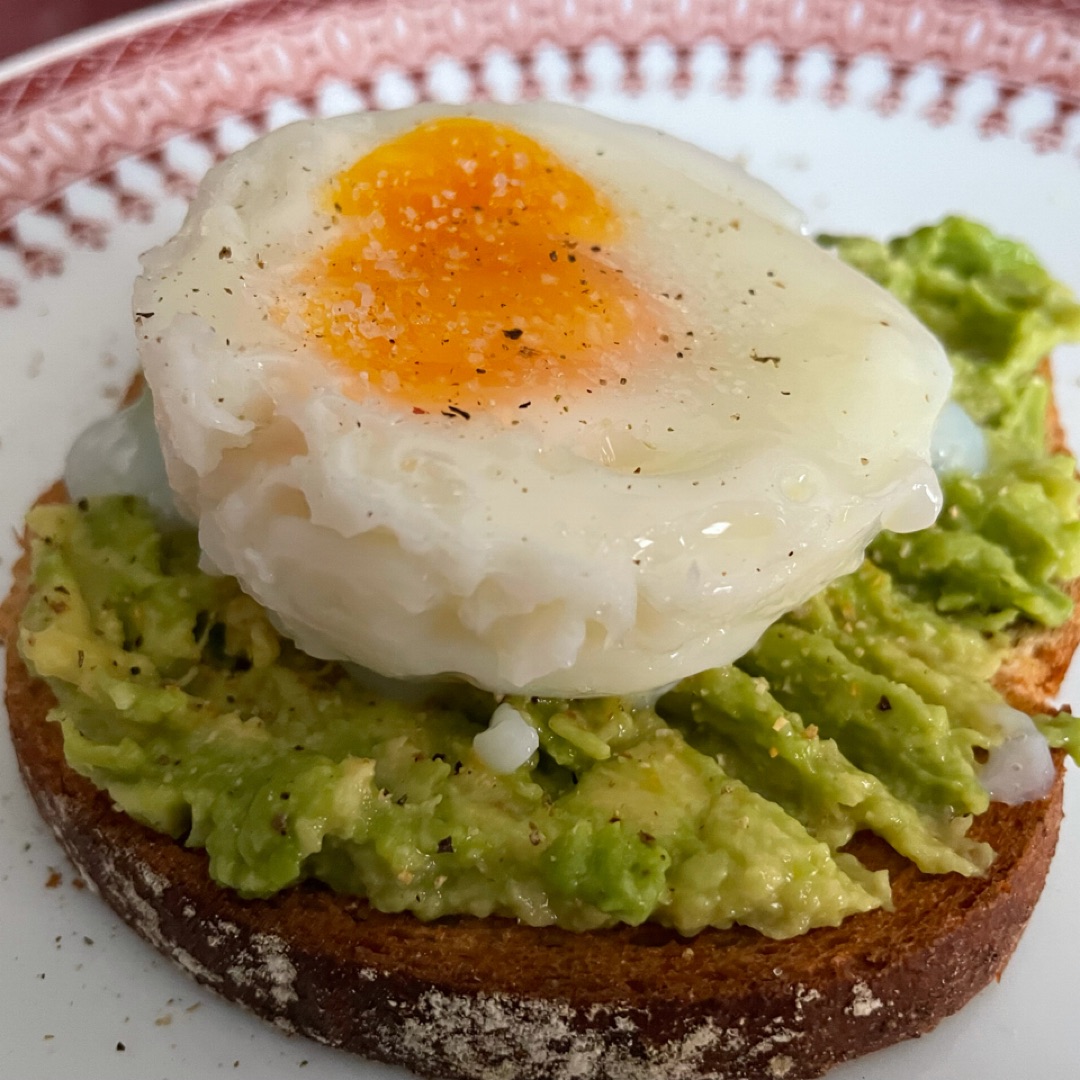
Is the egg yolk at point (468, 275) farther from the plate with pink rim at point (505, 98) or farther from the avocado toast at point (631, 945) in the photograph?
the plate with pink rim at point (505, 98)

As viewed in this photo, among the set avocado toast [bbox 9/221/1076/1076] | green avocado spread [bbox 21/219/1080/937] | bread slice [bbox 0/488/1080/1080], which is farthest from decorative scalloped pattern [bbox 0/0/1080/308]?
bread slice [bbox 0/488/1080/1080]

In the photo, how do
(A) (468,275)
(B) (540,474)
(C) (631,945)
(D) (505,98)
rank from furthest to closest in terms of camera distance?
(D) (505,98) < (A) (468,275) < (C) (631,945) < (B) (540,474)

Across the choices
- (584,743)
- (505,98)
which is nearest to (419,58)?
(505,98)

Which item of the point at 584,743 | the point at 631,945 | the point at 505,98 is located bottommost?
the point at 631,945

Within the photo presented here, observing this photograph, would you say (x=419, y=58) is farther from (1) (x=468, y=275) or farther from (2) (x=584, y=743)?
(2) (x=584, y=743)

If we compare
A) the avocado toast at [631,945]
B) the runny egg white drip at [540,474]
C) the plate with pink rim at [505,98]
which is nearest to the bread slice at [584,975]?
the avocado toast at [631,945]

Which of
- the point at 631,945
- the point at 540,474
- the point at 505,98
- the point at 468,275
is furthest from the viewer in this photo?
the point at 505,98

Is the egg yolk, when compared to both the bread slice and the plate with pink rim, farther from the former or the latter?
the plate with pink rim
